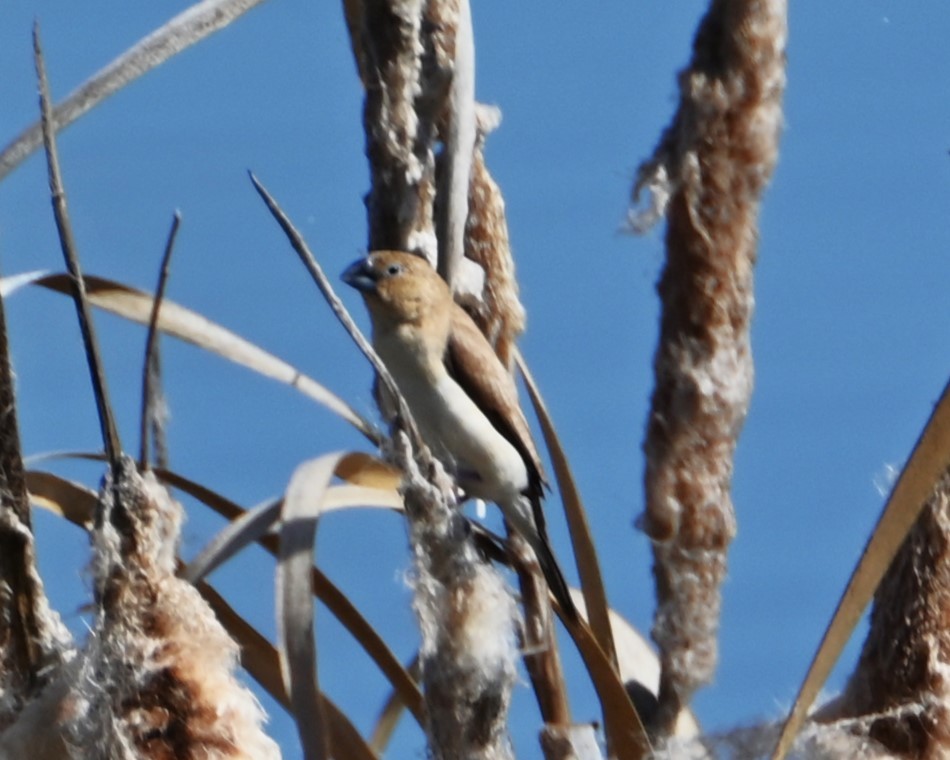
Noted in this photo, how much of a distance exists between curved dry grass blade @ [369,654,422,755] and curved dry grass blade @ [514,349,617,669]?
0.30 meters

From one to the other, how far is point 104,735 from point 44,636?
15 centimetres

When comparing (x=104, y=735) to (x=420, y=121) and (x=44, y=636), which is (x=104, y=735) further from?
(x=420, y=121)

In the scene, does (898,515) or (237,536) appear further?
(237,536)

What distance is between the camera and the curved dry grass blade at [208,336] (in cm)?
156

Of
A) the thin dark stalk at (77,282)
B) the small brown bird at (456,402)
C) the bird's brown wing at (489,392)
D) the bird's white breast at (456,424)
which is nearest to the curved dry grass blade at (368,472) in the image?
the thin dark stalk at (77,282)

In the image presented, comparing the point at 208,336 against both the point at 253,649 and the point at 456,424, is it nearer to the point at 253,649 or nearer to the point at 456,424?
the point at 253,649

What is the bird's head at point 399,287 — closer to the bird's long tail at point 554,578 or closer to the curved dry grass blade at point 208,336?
the curved dry grass blade at point 208,336

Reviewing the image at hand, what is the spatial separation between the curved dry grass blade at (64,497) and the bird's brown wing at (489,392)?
751 millimetres

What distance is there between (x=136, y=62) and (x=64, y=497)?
0.46m

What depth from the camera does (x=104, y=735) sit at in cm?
106

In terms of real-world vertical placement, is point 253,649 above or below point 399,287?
below

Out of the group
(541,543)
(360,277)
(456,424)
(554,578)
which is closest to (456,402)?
(456,424)

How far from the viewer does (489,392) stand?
98.6 inches

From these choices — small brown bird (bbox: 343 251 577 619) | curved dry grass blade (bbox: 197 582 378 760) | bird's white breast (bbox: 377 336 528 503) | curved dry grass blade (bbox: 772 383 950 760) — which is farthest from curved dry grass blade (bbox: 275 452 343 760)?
bird's white breast (bbox: 377 336 528 503)
